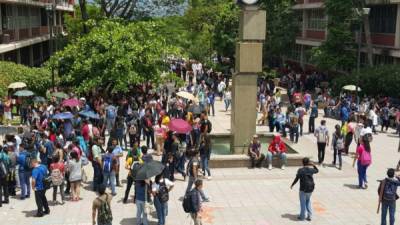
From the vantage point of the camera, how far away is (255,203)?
47.1 feet

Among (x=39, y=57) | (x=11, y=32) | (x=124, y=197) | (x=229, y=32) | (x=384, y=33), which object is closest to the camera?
(x=124, y=197)

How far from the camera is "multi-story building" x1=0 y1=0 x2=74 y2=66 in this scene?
3697cm

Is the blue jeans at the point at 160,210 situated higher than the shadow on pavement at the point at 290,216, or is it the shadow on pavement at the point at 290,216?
the blue jeans at the point at 160,210

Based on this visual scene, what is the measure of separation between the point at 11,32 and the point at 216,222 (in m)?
30.1

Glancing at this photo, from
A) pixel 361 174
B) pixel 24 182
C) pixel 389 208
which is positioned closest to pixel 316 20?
pixel 361 174

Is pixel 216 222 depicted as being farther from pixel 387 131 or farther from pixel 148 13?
pixel 148 13

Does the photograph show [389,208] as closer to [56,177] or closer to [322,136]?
[322,136]

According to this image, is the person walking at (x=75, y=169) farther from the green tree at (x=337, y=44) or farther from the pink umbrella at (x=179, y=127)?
the green tree at (x=337, y=44)

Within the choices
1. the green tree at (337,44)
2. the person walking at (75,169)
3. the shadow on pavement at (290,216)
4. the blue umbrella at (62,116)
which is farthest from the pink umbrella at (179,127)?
the green tree at (337,44)

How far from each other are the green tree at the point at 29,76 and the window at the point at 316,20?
77.5 ft

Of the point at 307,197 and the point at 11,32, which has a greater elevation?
the point at 11,32

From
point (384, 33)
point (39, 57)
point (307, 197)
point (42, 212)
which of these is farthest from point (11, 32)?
point (307, 197)

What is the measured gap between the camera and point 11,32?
126ft

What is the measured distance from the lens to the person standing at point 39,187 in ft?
41.4
